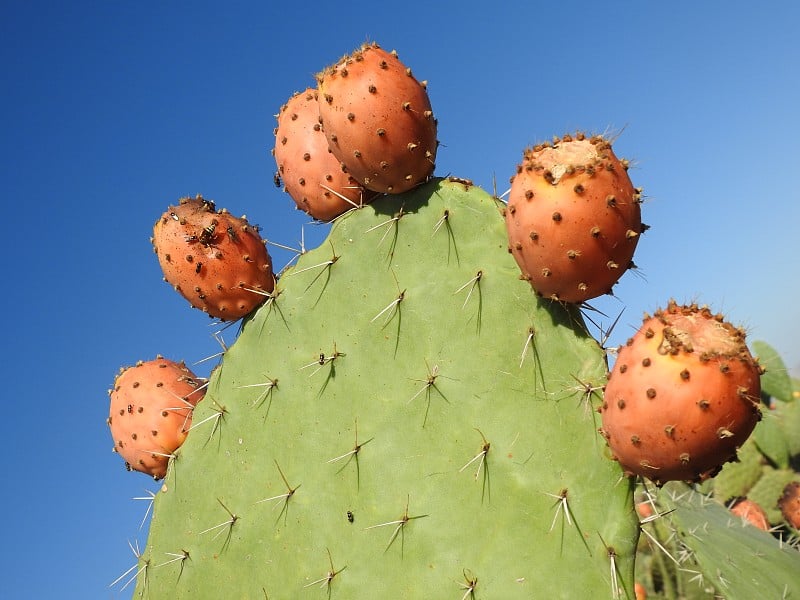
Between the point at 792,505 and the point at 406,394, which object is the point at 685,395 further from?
the point at 792,505

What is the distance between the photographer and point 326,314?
2.10 metres

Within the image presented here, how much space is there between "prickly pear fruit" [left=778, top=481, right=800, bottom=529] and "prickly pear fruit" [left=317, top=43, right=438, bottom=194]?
3.18m

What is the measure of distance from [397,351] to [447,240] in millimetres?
306

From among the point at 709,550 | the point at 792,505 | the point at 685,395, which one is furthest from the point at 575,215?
the point at 792,505

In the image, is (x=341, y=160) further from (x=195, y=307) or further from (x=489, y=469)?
(x=489, y=469)

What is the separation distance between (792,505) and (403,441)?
313cm

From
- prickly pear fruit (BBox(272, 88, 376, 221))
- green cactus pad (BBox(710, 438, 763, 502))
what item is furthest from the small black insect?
green cactus pad (BBox(710, 438, 763, 502))

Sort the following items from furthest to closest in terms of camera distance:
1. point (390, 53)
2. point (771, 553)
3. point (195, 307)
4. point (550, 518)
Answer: point (771, 553) → point (195, 307) → point (390, 53) → point (550, 518)

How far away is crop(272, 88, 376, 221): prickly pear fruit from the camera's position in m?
2.15

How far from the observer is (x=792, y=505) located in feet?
13.5

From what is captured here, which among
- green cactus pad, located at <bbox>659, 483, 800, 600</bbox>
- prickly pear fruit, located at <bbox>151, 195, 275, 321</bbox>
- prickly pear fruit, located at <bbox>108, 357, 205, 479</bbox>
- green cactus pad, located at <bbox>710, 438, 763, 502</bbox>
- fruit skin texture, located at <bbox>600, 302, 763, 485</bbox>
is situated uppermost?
prickly pear fruit, located at <bbox>151, 195, 275, 321</bbox>

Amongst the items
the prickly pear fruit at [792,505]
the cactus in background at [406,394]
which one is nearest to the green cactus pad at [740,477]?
the prickly pear fruit at [792,505]

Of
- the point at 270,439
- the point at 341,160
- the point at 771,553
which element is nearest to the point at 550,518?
the point at 270,439

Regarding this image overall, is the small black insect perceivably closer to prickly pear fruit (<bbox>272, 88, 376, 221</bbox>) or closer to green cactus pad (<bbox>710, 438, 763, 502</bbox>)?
prickly pear fruit (<bbox>272, 88, 376, 221</bbox>)
